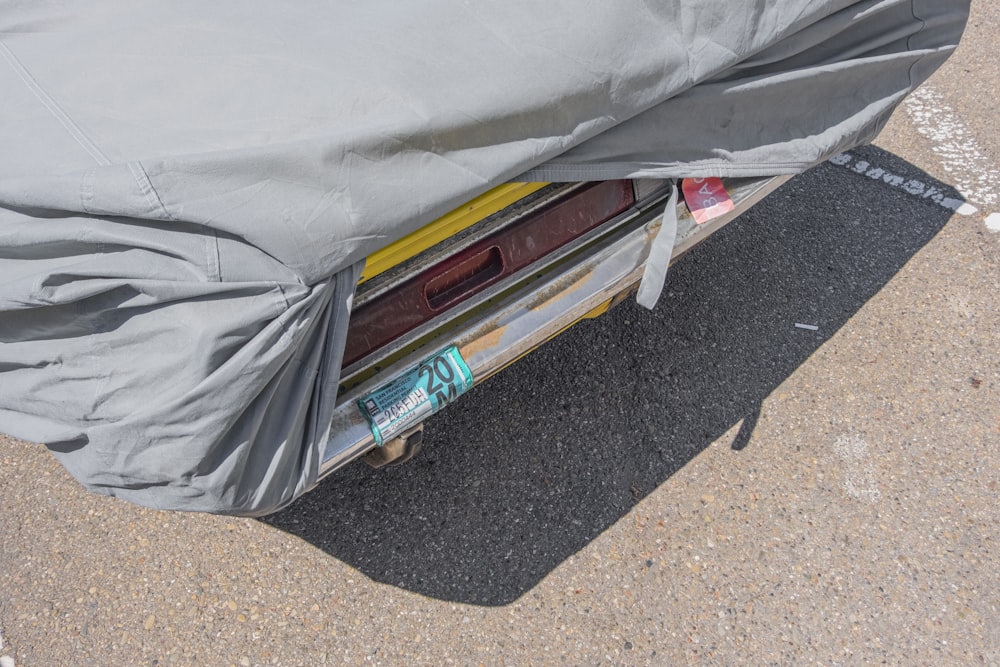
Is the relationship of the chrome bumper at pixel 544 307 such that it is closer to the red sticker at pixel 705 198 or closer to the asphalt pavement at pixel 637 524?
the red sticker at pixel 705 198

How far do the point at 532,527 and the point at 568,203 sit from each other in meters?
1.03

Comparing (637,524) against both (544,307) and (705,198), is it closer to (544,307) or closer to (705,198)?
(544,307)

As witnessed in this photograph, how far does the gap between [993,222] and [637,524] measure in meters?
2.22

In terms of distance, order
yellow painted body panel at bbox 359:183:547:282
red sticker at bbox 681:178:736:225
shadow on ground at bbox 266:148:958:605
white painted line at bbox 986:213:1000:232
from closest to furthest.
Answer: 1. yellow painted body panel at bbox 359:183:547:282
2. red sticker at bbox 681:178:736:225
3. shadow on ground at bbox 266:148:958:605
4. white painted line at bbox 986:213:1000:232

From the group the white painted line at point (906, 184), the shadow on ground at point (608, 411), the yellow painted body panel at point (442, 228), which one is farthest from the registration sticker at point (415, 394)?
the white painted line at point (906, 184)

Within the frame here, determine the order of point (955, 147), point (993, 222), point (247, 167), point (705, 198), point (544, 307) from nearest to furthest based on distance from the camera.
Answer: point (247, 167)
point (544, 307)
point (705, 198)
point (993, 222)
point (955, 147)

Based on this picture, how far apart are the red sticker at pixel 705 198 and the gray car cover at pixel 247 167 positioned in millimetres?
232

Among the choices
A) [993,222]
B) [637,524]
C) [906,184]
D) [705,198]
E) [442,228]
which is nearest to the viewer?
[442,228]

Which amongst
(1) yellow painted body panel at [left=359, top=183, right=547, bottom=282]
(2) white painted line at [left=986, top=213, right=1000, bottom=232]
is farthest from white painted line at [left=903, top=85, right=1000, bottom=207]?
(1) yellow painted body panel at [left=359, top=183, right=547, bottom=282]

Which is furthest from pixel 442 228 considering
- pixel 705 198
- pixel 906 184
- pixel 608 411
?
pixel 906 184

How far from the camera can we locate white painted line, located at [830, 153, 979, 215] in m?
3.23

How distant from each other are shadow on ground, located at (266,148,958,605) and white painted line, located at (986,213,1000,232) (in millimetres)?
186

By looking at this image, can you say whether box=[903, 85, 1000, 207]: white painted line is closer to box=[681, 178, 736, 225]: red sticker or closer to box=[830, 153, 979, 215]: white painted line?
box=[830, 153, 979, 215]: white painted line

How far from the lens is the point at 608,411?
2.56 metres
